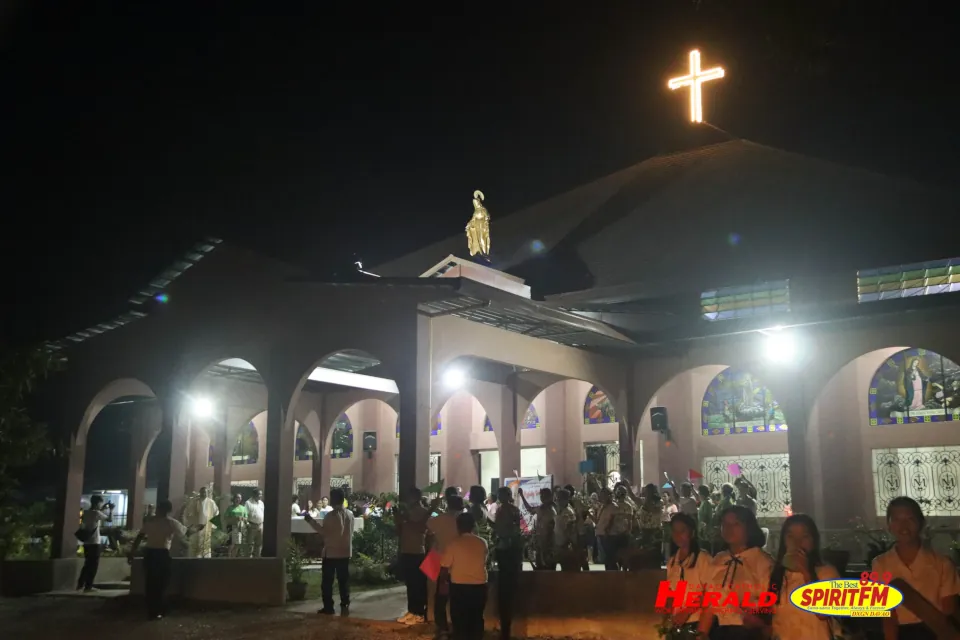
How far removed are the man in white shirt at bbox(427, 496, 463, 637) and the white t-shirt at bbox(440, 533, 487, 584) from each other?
3.76ft

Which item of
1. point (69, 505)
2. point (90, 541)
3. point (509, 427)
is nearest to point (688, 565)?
point (90, 541)

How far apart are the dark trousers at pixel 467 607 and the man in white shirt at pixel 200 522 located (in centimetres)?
789

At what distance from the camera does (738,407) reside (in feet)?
60.0

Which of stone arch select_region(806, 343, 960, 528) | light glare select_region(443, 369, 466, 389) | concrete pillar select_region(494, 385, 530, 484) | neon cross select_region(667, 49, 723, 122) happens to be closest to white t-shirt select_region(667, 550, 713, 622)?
neon cross select_region(667, 49, 723, 122)

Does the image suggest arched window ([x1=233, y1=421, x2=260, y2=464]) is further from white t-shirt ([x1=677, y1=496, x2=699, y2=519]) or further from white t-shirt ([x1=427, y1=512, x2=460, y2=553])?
white t-shirt ([x1=427, y1=512, x2=460, y2=553])

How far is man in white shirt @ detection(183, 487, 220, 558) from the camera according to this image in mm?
14594

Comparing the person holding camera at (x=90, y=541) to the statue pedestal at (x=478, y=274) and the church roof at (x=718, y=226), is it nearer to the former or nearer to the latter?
the statue pedestal at (x=478, y=274)

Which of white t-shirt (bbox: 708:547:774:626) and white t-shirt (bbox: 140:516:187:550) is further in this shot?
white t-shirt (bbox: 140:516:187:550)

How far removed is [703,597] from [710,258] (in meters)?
10.3

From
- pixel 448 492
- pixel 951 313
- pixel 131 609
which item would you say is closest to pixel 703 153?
pixel 951 313

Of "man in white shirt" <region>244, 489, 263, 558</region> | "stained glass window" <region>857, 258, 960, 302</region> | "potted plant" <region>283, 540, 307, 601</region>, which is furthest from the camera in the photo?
"man in white shirt" <region>244, 489, 263, 558</region>

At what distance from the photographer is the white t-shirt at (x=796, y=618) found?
181 inches

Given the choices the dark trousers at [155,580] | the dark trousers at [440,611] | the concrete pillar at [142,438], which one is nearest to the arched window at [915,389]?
the dark trousers at [440,611]

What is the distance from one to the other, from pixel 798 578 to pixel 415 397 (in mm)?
8575
